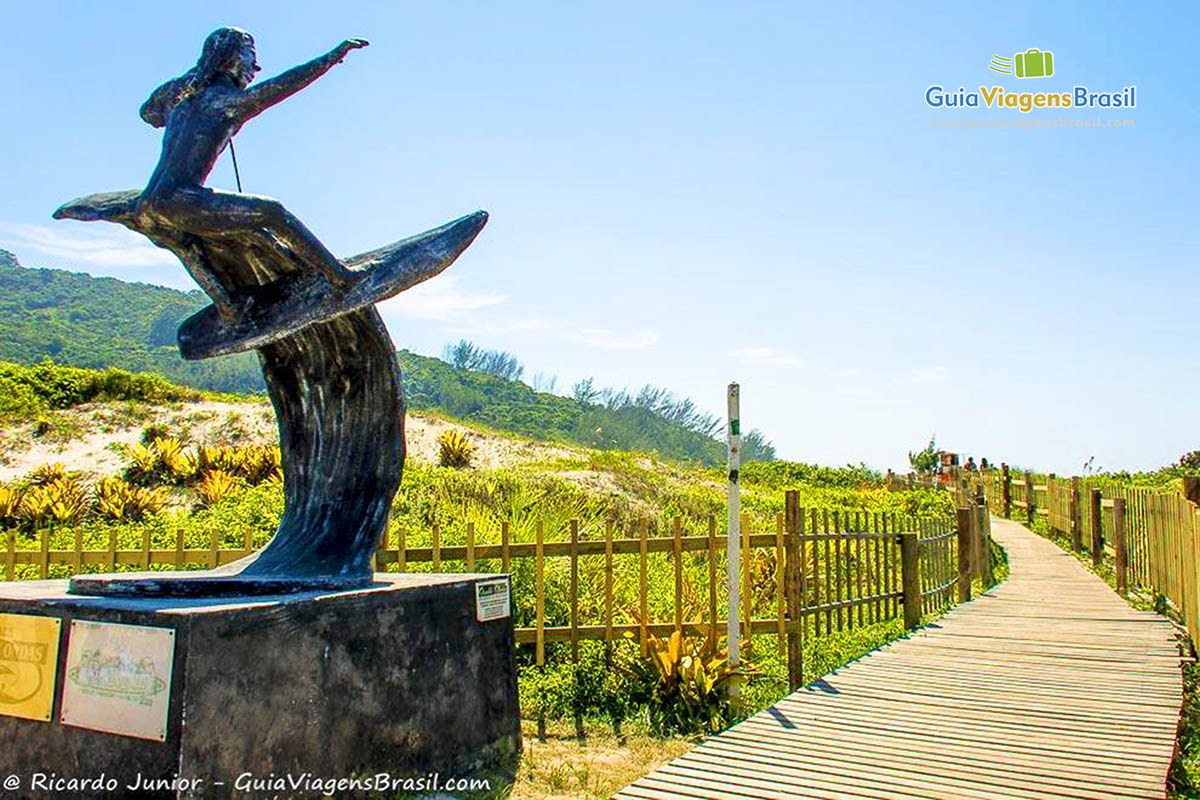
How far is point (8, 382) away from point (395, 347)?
21722 millimetres

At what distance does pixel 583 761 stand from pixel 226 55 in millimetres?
4214

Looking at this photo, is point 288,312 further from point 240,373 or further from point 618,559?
point 240,373

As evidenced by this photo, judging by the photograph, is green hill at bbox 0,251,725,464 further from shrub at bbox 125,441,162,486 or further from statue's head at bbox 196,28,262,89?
statue's head at bbox 196,28,262,89

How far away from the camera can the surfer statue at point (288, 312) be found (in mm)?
4367

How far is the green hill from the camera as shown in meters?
63.7

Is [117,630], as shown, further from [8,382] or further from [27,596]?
[8,382]

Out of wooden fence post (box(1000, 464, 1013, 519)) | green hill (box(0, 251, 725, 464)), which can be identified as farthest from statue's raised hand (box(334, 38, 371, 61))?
green hill (box(0, 251, 725, 464))

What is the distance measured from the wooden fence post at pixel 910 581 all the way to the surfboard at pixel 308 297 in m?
5.84

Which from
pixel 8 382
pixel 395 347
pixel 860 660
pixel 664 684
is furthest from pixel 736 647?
pixel 8 382

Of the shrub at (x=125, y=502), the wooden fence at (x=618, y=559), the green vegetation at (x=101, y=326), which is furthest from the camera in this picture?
the green vegetation at (x=101, y=326)

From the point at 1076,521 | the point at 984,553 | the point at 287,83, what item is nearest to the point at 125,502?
the point at 287,83

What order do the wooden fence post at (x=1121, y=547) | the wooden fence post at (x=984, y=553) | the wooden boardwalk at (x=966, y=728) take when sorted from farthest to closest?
1. the wooden fence post at (x=984, y=553)
2. the wooden fence post at (x=1121, y=547)
3. the wooden boardwalk at (x=966, y=728)

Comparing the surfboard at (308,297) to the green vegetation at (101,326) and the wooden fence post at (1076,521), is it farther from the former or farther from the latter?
the green vegetation at (101,326)

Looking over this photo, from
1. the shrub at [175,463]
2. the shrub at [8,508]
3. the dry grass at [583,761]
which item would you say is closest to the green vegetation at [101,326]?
the shrub at [175,463]
